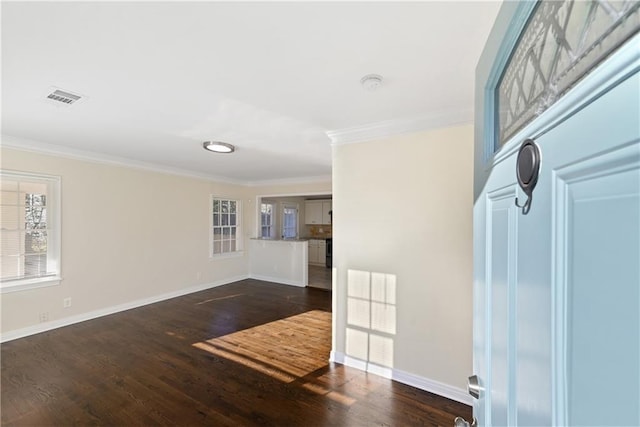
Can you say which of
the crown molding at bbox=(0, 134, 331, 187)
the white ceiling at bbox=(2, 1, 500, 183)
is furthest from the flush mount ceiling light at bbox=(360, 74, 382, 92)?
the crown molding at bbox=(0, 134, 331, 187)

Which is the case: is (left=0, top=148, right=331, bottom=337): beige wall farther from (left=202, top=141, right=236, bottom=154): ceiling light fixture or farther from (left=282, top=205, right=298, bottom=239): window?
(left=282, top=205, right=298, bottom=239): window

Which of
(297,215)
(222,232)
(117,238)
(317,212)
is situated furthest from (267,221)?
(117,238)

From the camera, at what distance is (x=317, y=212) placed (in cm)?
953

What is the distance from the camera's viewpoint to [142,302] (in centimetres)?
469

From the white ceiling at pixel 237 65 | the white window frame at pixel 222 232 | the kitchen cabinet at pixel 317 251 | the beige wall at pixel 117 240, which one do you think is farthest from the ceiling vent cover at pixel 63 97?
the kitchen cabinet at pixel 317 251

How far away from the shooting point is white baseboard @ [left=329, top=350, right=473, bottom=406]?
227 centimetres

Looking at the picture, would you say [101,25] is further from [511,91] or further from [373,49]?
[511,91]

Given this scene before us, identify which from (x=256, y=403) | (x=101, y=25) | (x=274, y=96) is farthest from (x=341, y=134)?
(x=256, y=403)

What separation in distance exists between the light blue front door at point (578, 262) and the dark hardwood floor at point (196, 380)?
6.27ft

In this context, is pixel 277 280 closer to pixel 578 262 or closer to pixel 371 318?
pixel 371 318

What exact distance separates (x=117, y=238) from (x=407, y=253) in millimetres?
4384

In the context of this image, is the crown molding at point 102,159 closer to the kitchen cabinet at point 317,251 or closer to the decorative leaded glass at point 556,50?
the kitchen cabinet at point 317,251

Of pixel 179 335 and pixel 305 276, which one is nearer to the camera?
pixel 179 335

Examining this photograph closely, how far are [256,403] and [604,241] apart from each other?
255cm
